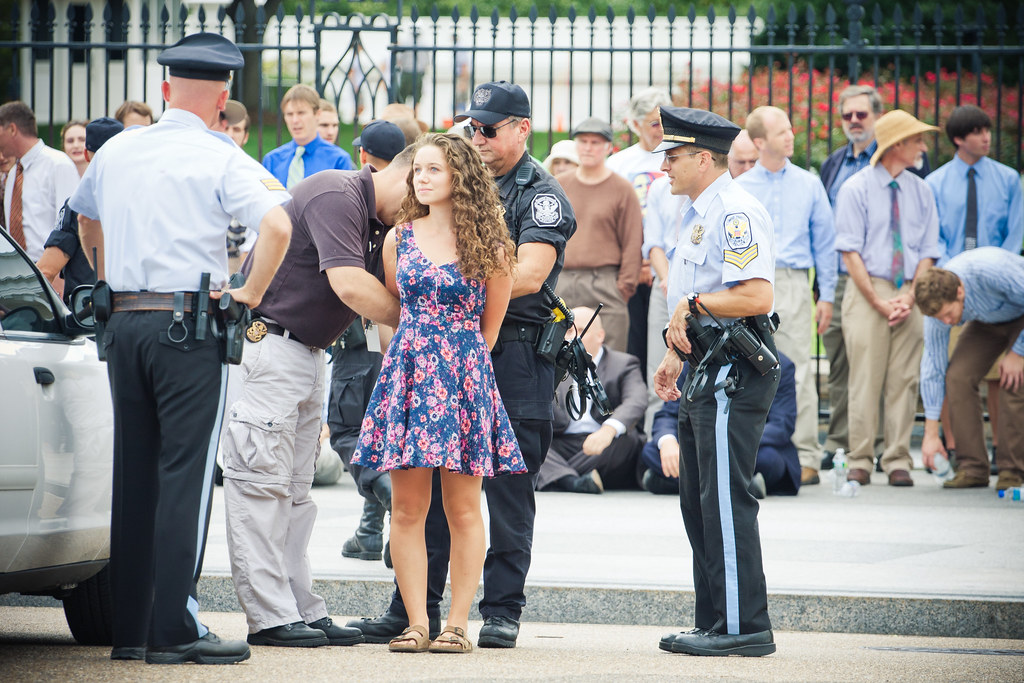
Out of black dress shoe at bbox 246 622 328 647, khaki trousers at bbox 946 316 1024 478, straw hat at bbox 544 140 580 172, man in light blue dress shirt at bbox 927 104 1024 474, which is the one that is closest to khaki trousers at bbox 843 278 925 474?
khaki trousers at bbox 946 316 1024 478

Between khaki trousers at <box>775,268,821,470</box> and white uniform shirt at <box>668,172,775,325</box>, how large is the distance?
414 centimetres

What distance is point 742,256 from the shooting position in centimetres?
518

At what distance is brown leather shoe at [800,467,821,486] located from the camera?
9.54 metres

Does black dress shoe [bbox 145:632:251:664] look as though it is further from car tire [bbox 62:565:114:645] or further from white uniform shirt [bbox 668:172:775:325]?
white uniform shirt [bbox 668:172:775:325]

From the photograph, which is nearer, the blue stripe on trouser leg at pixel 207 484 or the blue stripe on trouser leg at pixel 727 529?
the blue stripe on trouser leg at pixel 207 484

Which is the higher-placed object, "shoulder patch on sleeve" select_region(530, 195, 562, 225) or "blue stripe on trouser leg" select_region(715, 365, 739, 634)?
"shoulder patch on sleeve" select_region(530, 195, 562, 225)

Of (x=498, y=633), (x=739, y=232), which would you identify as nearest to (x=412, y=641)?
(x=498, y=633)

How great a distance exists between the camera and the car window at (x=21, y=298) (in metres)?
4.90

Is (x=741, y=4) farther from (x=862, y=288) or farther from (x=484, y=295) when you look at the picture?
(x=484, y=295)

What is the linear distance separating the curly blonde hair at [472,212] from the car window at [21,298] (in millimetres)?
1376

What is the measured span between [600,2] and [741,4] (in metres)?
4.53

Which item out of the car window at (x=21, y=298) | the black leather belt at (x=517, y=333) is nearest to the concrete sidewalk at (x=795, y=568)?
the black leather belt at (x=517, y=333)

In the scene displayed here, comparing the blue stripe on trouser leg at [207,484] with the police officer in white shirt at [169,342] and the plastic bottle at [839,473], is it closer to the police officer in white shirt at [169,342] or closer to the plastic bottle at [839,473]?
the police officer in white shirt at [169,342]

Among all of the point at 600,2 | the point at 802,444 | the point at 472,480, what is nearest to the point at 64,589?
the point at 472,480
